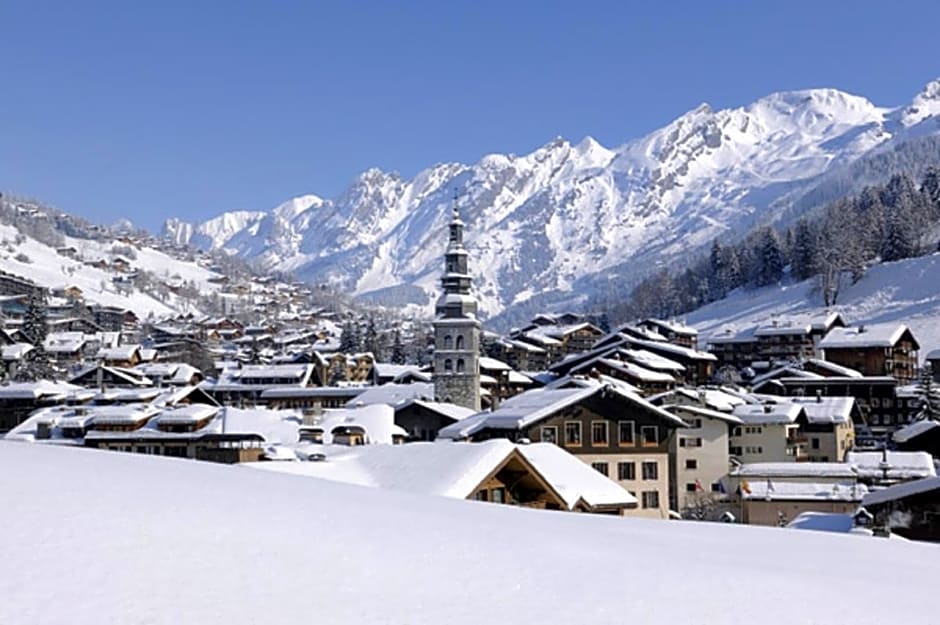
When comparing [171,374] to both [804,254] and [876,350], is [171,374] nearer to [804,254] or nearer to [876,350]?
[876,350]

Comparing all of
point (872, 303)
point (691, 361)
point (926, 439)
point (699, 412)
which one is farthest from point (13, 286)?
point (926, 439)

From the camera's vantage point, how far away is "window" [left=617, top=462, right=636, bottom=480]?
1553 inches

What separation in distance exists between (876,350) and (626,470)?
66.0 meters

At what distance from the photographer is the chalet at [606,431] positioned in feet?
128

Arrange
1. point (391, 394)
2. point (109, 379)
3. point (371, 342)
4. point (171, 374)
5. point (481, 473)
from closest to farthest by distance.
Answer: point (481, 473) → point (391, 394) → point (109, 379) → point (171, 374) → point (371, 342)

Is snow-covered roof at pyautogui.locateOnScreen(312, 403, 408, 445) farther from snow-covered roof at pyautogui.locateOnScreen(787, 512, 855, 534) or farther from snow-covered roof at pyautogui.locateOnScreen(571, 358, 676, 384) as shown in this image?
snow-covered roof at pyautogui.locateOnScreen(571, 358, 676, 384)

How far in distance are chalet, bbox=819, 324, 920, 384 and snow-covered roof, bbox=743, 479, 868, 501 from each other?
5664cm

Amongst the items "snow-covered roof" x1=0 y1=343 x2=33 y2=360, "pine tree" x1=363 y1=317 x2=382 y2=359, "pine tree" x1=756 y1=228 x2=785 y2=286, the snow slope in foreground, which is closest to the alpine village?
"snow-covered roof" x1=0 y1=343 x2=33 y2=360

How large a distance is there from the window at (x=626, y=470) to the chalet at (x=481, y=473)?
12288 millimetres

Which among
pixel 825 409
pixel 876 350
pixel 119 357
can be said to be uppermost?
pixel 119 357

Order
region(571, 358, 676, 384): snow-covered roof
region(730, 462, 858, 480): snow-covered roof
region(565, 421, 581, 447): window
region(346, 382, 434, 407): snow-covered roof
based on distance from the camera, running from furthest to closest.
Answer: region(571, 358, 676, 384): snow-covered roof, region(346, 382, 434, 407): snow-covered roof, region(730, 462, 858, 480): snow-covered roof, region(565, 421, 581, 447): window

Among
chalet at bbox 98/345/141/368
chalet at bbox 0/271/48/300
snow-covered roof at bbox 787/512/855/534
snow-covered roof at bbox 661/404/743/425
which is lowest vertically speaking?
snow-covered roof at bbox 787/512/855/534

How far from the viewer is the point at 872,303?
125 m

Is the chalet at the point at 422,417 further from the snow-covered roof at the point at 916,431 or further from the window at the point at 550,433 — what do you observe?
the snow-covered roof at the point at 916,431
